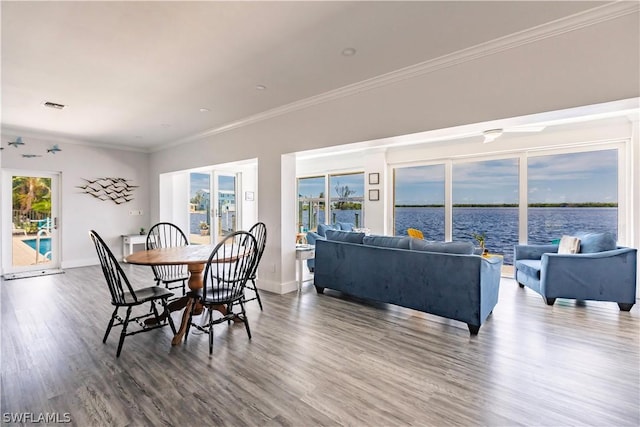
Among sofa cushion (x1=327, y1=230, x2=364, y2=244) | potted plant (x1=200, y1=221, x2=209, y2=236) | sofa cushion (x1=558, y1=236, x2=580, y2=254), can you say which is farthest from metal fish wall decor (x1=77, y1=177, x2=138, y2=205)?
sofa cushion (x1=558, y1=236, x2=580, y2=254)

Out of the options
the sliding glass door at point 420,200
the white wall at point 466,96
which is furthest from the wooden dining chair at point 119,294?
the sliding glass door at point 420,200

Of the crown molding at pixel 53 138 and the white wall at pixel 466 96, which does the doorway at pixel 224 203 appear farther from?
the white wall at pixel 466 96

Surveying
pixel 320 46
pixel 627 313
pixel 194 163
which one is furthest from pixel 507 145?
pixel 194 163

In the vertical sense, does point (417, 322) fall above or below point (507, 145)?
below

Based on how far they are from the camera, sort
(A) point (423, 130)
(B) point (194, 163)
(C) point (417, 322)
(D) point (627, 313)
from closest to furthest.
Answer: (A) point (423, 130)
(C) point (417, 322)
(D) point (627, 313)
(B) point (194, 163)

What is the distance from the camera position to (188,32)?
8.15 ft

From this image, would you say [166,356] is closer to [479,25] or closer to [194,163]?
[479,25]

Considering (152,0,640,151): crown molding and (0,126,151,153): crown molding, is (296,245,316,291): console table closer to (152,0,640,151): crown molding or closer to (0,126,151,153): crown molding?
(152,0,640,151): crown molding

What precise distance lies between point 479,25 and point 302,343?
10.3 ft

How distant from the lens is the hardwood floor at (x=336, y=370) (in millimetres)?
1903

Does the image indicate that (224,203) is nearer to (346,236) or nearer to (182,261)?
(346,236)

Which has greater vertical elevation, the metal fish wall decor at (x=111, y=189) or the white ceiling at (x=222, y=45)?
the white ceiling at (x=222, y=45)

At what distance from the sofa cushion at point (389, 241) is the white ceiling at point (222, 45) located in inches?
76.7

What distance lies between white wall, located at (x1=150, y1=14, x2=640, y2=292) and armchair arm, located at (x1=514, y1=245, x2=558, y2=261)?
3.07 meters
